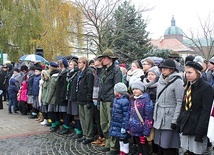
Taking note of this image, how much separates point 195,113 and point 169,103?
62cm

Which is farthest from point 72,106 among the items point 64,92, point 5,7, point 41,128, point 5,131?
point 5,7

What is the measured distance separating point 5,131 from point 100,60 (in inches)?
158

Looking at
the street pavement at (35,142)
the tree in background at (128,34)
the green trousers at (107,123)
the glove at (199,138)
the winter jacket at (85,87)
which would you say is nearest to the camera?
the glove at (199,138)

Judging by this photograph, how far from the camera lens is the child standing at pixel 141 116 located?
521cm

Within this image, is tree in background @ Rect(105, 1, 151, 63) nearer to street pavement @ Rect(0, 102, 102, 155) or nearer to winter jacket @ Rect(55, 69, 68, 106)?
street pavement @ Rect(0, 102, 102, 155)

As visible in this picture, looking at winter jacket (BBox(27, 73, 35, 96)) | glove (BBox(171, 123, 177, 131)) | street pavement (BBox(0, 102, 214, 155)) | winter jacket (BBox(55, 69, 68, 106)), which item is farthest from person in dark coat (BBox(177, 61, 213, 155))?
winter jacket (BBox(27, 73, 35, 96))

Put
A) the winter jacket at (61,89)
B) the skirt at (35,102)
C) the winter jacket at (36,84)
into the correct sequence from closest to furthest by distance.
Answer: the winter jacket at (61,89) < the winter jacket at (36,84) < the skirt at (35,102)

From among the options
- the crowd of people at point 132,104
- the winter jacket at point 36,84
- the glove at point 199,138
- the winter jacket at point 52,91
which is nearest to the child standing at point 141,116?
the crowd of people at point 132,104

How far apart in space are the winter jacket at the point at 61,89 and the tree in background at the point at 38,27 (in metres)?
15.6

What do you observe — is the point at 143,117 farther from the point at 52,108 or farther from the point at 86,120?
the point at 52,108

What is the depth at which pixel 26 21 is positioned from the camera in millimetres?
22453

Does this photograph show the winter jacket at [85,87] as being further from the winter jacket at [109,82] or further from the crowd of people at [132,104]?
the winter jacket at [109,82]

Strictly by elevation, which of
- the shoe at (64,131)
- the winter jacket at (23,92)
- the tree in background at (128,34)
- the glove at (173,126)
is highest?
the tree in background at (128,34)

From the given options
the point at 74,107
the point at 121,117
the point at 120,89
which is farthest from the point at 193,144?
the point at 74,107
